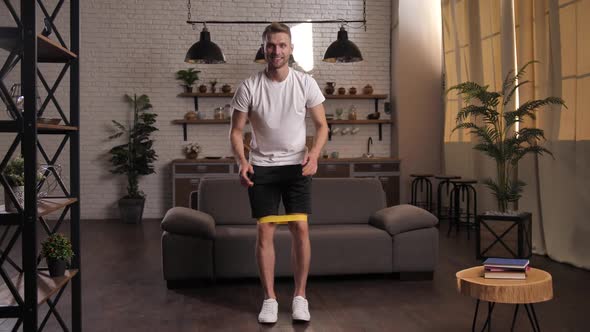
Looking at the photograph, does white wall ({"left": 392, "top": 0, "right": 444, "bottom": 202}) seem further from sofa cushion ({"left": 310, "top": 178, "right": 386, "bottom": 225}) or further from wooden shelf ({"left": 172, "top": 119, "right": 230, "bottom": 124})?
sofa cushion ({"left": 310, "top": 178, "right": 386, "bottom": 225})

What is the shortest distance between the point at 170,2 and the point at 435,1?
3.66 m

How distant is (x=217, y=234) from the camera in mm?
4535

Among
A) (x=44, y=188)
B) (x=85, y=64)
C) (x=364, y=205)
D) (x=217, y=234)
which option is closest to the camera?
(x=44, y=188)

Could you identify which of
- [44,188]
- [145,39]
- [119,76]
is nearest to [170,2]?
[145,39]

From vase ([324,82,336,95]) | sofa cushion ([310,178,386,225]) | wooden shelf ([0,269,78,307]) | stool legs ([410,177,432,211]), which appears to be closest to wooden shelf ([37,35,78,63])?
wooden shelf ([0,269,78,307])

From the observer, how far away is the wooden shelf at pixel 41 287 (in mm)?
2361

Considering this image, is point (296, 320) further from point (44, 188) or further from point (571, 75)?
point (571, 75)

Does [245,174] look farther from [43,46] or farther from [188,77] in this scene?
[188,77]

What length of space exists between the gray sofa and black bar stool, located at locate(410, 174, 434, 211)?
3.35 metres

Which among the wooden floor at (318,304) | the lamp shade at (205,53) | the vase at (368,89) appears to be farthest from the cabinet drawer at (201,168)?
the wooden floor at (318,304)

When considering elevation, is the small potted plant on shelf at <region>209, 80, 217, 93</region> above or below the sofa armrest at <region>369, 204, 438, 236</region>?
above

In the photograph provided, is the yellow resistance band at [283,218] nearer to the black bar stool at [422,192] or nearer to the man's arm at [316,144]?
the man's arm at [316,144]

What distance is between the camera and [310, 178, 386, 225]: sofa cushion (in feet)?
16.6

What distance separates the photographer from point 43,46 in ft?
8.47
